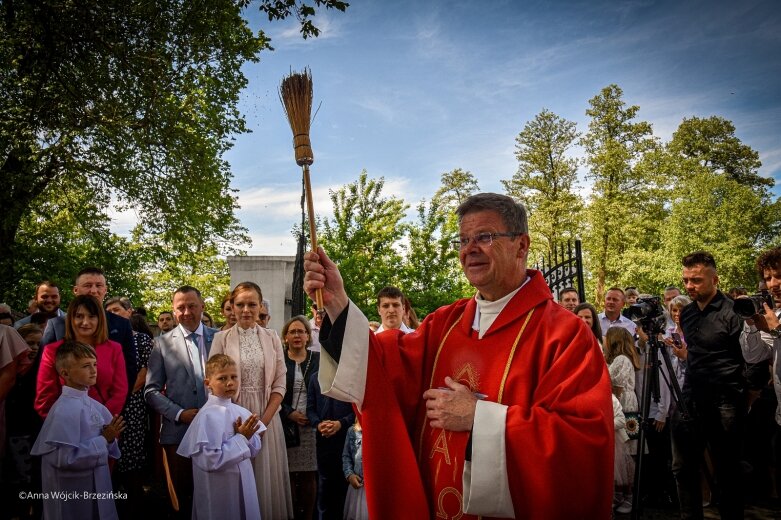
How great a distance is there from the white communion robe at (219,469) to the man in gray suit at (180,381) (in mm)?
566

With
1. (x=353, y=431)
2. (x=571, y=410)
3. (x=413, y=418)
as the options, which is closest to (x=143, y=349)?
(x=353, y=431)

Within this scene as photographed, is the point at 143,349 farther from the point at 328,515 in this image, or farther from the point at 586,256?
the point at 586,256

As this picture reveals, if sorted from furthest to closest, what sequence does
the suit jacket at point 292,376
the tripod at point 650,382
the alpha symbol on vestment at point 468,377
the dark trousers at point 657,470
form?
1. the dark trousers at point 657,470
2. the suit jacket at point 292,376
3. the tripod at point 650,382
4. the alpha symbol on vestment at point 468,377

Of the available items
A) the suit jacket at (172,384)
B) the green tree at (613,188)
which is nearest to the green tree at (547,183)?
the green tree at (613,188)

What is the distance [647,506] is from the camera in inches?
235

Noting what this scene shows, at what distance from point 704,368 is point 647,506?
206 cm

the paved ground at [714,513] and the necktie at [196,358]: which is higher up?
the necktie at [196,358]

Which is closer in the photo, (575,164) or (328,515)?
(328,515)

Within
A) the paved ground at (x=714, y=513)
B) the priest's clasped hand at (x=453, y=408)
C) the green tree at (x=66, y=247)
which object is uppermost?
the green tree at (x=66, y=247)

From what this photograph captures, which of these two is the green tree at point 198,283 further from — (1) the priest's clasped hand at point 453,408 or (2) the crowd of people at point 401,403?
(1) the priest's clasped hand at point 453,408

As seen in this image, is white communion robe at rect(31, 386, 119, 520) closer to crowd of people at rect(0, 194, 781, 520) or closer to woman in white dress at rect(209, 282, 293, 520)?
crowd of people at rect(0, 194, 781, 520)

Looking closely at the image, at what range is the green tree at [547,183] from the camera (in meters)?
29.6

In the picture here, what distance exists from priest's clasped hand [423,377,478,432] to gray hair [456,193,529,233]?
3.04 feet

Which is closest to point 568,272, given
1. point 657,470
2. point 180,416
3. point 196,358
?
point 657,470
